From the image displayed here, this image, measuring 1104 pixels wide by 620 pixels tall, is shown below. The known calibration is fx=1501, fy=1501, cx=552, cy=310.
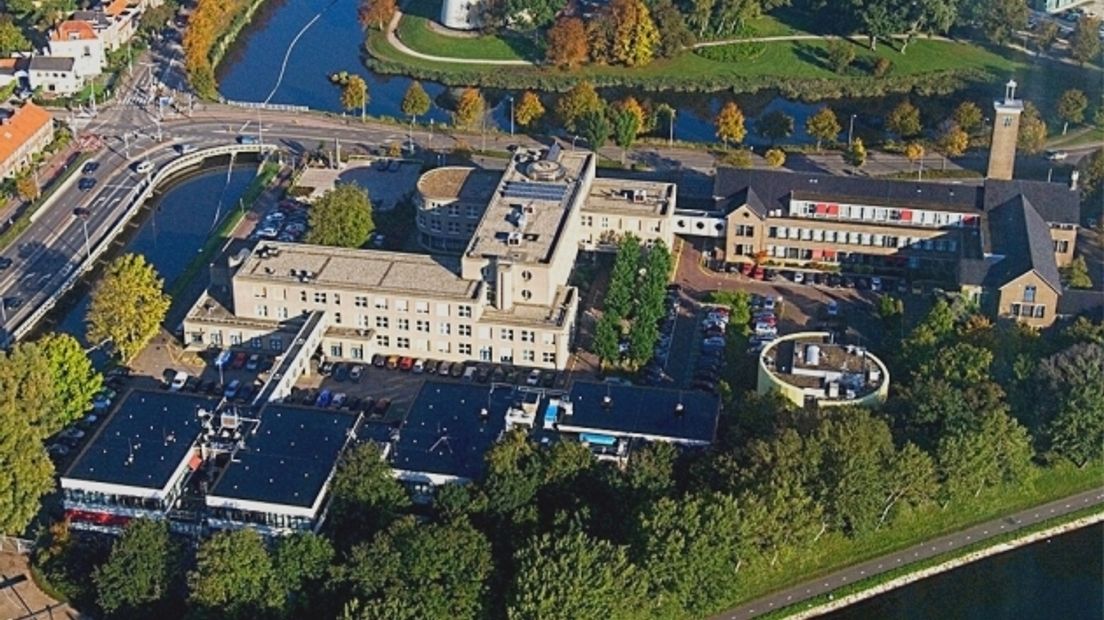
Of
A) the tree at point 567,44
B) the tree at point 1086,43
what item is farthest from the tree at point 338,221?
the tree at point 1086,43

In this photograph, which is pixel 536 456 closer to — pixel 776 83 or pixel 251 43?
pixel 776 83

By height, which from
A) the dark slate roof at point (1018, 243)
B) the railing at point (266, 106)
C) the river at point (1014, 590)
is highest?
the dark slate roof at point (1018, 243)

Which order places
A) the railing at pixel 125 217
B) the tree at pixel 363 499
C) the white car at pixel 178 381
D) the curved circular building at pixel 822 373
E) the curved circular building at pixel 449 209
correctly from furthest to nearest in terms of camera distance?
the curved circular building at pixel 449 209 < the railing at pixel 125 217 < the white car at pixel 178 381 < the curved circular building at pixel 822 373 < the tree at pixel 363 499

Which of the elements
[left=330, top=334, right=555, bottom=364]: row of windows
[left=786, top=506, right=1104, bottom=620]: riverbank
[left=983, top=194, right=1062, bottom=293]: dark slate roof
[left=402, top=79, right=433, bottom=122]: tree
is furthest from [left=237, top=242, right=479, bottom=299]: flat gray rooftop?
[left=402, top=79, right=433, bottom=122]: tree

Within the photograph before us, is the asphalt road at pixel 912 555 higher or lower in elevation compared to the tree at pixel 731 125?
lower

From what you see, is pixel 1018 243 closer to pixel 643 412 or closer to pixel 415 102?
pixel 643 412

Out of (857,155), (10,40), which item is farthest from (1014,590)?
(10,40)

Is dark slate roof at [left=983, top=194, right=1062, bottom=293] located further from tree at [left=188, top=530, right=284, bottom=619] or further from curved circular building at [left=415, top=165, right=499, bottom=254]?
tree at [left=188, top=530, right=284, bottom=619]

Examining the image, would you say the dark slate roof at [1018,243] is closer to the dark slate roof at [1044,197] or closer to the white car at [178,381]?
the dark slate roof at [1044,197]
